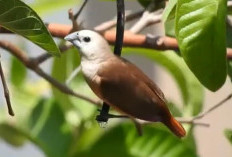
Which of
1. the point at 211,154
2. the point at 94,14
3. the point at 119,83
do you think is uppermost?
the point at 119,83

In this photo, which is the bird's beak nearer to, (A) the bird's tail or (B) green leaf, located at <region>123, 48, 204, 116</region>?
(A) the bird's tail

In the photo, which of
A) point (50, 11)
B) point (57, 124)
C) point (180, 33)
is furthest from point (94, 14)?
point (180, 33)

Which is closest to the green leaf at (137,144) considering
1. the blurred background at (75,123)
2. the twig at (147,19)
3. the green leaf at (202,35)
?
the blurred background at (75,123)

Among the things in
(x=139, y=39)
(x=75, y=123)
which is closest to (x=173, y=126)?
(x=139, y=39)

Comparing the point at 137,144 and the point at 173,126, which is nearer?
the point at 173,126

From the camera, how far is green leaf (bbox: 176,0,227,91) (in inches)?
13.2

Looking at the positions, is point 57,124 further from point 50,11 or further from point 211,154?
point 211,154

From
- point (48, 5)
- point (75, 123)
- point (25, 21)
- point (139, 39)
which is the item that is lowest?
point (75, 123)

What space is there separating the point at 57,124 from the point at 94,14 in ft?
2.54

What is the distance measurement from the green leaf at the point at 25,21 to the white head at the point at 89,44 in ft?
0.05

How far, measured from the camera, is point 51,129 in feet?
2.41

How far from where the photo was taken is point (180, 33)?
34 centimetres

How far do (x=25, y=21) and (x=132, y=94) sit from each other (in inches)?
3.1

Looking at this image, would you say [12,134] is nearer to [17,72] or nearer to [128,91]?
[17,72]
